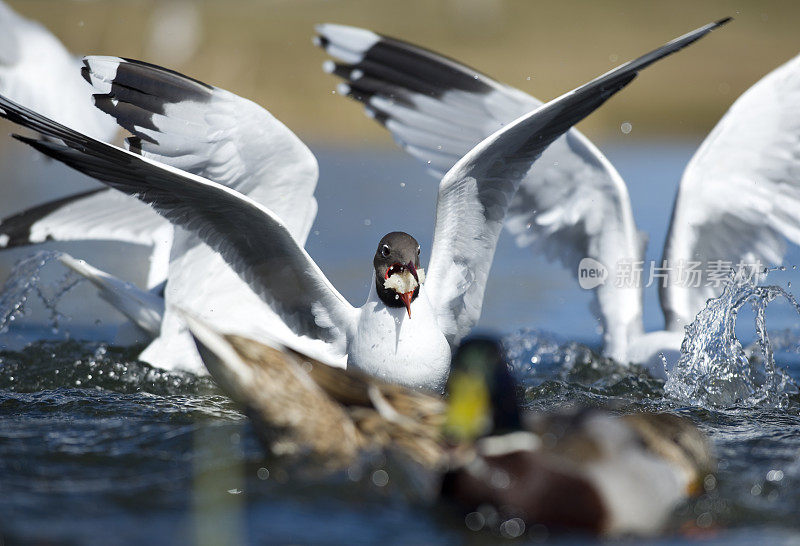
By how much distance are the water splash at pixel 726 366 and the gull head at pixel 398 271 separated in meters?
1.68

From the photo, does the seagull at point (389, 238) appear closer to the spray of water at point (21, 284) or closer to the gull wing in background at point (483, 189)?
the gull wing in background at point (483, 189)

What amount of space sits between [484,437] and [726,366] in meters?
2.68

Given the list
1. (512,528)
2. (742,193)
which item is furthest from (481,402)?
(742,193)

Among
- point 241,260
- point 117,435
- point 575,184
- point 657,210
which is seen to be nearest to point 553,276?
point 657,210

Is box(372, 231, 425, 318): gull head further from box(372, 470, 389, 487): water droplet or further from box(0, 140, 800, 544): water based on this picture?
box(372, 470, 389, 487): water droplet

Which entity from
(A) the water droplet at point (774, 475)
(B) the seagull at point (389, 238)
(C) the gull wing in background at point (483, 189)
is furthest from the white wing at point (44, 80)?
(A) the water droplet at point (774, 475)

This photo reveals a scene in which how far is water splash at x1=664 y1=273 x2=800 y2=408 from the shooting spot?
5375 millimetres

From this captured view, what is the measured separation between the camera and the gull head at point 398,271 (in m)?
4.61

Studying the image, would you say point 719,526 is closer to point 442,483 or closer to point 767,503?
point 767,503

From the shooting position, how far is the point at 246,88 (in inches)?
718

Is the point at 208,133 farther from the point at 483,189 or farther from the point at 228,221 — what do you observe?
the point at 483,189

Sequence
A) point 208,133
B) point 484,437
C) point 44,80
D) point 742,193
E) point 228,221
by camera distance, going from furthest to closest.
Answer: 1. point 44,80
2. point 742,193
3. point 208,133
4. point 228,221
5. point 484,437

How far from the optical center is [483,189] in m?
5.02

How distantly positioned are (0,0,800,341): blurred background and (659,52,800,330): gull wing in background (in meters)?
1.23
